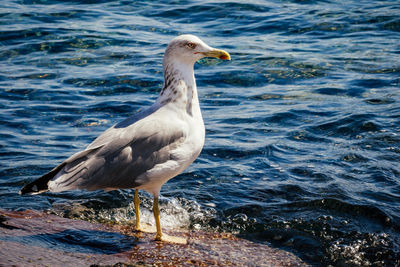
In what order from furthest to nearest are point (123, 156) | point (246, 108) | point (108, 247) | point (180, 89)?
1. point (246, 108)
2. point (180, 89)
3. point (123, 156)
4. point (108, 247)

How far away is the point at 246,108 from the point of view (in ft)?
30.8

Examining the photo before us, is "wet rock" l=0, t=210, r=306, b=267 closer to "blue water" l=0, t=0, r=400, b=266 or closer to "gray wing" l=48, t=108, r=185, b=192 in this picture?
"blue water" l=0, t=0, r=400, b=266

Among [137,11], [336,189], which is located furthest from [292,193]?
[137,11]

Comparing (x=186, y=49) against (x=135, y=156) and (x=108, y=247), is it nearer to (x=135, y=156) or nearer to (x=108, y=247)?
(x=135, y=156)

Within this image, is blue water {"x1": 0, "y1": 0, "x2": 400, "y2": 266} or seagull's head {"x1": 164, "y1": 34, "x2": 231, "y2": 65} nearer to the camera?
seagull's head {"x1": 164, "y1": 34, "x2": 231, "y2": 65}

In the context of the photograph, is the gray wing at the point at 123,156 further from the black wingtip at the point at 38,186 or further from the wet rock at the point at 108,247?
the wet rock at the point at 108,247

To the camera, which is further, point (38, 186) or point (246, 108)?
point (246, 108)

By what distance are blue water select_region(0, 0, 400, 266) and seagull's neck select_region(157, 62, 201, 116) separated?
4.05ft

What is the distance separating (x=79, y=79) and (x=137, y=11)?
530cm

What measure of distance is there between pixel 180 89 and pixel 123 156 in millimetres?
884

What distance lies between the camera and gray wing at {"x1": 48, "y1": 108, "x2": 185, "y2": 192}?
523cm

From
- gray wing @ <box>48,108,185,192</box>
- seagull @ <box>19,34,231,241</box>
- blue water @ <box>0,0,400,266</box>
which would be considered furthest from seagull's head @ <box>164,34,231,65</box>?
blue water @ <box>0,0,400,266</box>

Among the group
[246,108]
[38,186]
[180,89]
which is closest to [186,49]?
[180,89]

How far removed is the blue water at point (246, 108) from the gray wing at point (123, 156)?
94 cm
